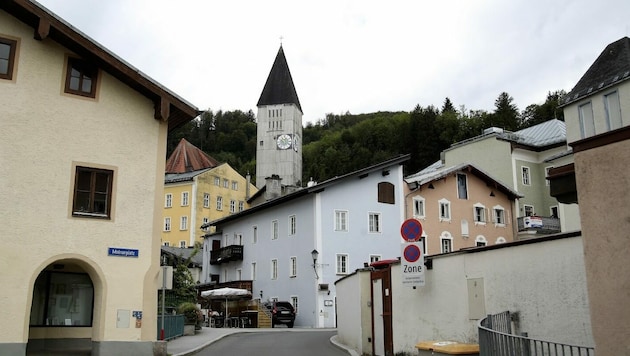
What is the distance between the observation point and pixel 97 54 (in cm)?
1802

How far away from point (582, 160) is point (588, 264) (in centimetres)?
131

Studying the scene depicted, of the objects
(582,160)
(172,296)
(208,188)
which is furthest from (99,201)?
(208,188)

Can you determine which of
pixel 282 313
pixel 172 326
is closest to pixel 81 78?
pixel 172 326

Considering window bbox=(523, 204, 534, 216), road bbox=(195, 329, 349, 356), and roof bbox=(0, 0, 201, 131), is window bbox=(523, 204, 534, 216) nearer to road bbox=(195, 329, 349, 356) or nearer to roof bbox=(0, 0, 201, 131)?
road bbox=(195, 329, 349, 356)

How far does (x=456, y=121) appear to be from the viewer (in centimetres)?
8469

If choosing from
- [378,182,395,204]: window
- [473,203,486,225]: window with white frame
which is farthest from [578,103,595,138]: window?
[473,203,486,225]: window with white frame

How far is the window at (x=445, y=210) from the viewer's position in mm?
45119

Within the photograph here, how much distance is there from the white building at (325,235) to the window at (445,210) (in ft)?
10.5

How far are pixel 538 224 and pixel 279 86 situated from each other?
75928 mm

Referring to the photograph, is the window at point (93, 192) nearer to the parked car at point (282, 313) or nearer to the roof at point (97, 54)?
the roof at point (97, 54)

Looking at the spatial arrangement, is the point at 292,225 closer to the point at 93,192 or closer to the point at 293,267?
the point at 293,267

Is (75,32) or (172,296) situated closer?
(75,32)

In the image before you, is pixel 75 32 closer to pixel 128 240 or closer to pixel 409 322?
pixel 128 240

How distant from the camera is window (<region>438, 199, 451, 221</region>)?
148 feet
